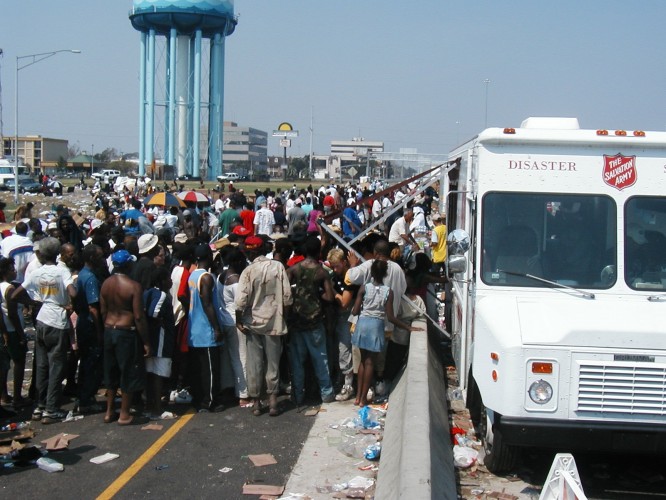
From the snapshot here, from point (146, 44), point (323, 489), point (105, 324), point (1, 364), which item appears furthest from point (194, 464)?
point (146, 44)

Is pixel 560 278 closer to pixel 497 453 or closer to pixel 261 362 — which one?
pixel 497 453

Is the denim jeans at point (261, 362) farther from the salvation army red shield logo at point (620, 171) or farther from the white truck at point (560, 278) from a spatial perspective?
the salvation army red shield logo at point (620, 171)

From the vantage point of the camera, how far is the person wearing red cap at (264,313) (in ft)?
29.1

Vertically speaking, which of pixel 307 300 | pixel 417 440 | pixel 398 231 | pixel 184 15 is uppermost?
pixel 184 15

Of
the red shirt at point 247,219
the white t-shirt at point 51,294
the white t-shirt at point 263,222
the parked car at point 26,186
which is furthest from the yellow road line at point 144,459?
the parked car at point 26,186

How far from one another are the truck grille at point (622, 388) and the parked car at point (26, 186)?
63.3m

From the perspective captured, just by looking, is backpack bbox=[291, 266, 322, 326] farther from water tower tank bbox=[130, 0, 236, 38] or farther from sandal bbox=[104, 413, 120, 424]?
water tower tank bbox=[130, 0, 236, 38]

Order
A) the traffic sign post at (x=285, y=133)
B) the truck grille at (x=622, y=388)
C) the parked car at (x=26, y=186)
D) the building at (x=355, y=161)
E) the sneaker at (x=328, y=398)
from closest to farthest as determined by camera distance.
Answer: the truck grille at (x=622, y=388) → the sneaker at (x=328, y=398) → the building at (x=355, y=161) → the parked car at (x=26, y=186) → the traffic sign post at (x=285, y=133)

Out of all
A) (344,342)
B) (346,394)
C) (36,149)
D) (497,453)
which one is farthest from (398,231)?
(36,149)

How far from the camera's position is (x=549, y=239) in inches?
283

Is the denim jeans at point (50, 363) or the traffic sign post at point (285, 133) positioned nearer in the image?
the denim jeans at point (50, 363)

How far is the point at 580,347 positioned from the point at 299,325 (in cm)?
370

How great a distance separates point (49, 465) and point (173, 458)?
1063mm

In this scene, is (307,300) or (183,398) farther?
(183,398)
